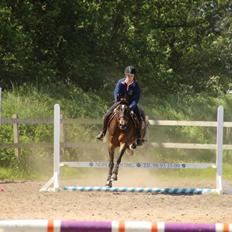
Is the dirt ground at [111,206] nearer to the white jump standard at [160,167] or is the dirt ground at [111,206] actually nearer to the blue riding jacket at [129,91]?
the white jump standard at [160,167]

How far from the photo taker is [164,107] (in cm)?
2548

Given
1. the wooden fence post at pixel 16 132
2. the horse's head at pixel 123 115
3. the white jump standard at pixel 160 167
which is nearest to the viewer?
the white jump standard at pixel 160 167

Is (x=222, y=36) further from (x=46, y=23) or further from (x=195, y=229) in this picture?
(x=195, y=229)

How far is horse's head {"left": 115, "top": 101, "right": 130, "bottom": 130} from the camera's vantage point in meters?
13.5

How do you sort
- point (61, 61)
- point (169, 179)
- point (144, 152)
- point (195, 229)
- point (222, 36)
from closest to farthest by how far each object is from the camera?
point (195, 229), point (169, 179), point (144, 152), point (61, 61), point (222, 36)

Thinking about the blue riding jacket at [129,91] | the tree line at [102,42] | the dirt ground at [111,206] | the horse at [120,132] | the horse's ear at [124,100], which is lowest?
the dirt ground at [111,206]

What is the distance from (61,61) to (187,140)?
8.18 metres

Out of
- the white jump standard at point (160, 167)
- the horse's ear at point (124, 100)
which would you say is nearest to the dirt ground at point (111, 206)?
the white jump standard at point (160, 167)

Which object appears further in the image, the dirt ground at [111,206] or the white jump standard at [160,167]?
the white jump standard at [160,167]

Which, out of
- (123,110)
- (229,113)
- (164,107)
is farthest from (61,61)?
(123,110)

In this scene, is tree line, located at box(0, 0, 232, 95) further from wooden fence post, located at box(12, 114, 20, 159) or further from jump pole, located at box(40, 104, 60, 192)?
jump pole, located at box(40, 104, 60, 192)

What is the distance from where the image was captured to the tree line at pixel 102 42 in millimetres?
25719

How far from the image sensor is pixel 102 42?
28.8m

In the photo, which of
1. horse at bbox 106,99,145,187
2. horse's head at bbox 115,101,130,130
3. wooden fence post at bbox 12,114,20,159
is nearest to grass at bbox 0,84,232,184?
wooden fence post at bbox 12,114,20,159
